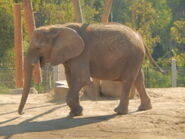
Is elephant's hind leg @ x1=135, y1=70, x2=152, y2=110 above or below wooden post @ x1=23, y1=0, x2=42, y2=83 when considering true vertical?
below

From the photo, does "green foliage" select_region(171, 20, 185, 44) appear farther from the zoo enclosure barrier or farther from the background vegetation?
the zoo enclosure barrier

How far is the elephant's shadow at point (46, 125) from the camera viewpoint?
21.9 ft

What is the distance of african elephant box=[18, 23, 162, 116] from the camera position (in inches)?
298

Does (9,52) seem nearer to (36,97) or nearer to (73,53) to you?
(36,97)

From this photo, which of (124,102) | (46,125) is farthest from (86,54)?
(46,125)

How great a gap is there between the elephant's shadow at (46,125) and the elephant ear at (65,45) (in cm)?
98

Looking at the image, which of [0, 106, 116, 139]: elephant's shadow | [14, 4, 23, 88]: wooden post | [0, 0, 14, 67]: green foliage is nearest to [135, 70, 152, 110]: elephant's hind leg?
[0, 106, 116, 139]: elephant's shadow

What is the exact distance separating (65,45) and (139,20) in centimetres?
2054

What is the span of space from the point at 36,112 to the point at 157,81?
37.7 ft

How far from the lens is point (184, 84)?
2100cm

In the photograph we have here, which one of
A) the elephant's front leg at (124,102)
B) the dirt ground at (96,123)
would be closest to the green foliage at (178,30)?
the dirt ground at (96,123)

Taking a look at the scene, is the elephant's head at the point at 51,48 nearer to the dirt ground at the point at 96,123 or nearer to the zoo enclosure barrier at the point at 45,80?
the dirt ground at the point at 96,123

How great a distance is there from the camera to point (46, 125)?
711cm

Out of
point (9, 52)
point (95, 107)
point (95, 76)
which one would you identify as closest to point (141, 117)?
point (95, 76)
